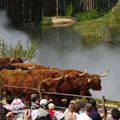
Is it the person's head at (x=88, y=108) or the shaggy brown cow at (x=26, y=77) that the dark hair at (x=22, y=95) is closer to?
the shaggy brown cow at (x=26, y=77)

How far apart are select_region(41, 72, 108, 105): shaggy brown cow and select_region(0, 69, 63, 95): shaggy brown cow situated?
0.21m

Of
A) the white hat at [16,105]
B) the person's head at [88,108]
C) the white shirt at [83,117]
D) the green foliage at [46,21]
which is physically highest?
the person's head at [88,108]

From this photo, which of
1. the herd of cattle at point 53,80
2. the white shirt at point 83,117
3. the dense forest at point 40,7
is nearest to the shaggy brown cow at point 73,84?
the herd of cattle at point 53,80

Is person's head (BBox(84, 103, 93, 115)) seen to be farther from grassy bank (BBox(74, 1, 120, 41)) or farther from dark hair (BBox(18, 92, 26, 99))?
grassy bank (BBox(74, 1, 120, 41))

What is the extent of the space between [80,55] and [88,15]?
111 ft

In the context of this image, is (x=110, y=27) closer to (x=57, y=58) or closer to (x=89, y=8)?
(x=57, y=58)

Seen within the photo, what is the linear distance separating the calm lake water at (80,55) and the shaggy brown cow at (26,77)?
5865 millimetres

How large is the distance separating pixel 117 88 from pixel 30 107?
15335mm

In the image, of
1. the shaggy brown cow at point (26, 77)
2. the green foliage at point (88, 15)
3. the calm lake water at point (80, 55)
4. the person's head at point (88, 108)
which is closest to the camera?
the person's head at point (88, 108)

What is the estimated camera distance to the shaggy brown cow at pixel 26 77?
56.4 ft

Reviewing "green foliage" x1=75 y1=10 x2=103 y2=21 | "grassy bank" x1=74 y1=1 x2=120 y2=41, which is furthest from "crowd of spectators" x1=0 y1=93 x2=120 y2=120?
"green foliage" x1=75 y1=10 x2=103 y2=21

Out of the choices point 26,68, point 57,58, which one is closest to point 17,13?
point 57,58

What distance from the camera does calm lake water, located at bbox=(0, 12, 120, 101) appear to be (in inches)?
1135

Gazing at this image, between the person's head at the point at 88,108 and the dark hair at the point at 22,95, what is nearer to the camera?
the person's head at the point at 88,108
